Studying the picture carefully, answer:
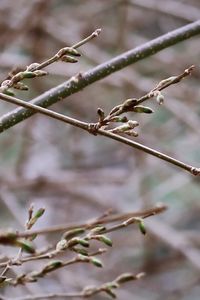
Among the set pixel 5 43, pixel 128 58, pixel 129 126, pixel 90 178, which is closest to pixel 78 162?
pixel 90 178

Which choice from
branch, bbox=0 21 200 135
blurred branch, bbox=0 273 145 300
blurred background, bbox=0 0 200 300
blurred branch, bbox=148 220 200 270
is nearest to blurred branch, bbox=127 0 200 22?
blurred background, bbox=0 0 200 300

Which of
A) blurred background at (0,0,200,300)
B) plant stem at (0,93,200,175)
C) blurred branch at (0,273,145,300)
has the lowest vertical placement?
blurred branch at (0,273,145,300)

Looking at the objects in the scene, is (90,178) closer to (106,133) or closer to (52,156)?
(52,156)

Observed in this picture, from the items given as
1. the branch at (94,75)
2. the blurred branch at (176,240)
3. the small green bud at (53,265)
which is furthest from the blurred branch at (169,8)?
the small green bud at (53,265)

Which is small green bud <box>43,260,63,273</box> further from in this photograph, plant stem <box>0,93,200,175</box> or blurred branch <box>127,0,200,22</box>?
blurred branch <box>127,0,200,22</box>

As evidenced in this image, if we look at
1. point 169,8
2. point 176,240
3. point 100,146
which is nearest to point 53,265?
point 176,240

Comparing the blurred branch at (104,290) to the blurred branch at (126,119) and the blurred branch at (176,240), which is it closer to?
the blurred branch at (126,119)
